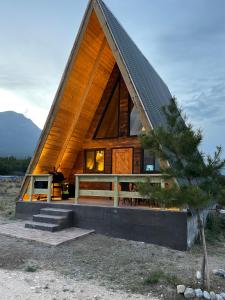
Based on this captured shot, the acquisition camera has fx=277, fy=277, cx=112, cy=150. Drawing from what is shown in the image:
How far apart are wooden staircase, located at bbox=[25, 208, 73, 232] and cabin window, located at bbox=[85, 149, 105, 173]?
330cm

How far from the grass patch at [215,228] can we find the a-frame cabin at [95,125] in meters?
2.32

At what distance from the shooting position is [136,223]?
7754 mm

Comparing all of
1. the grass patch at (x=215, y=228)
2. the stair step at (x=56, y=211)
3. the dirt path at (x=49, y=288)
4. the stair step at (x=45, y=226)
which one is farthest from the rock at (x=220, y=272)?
the stair step at (x=56, y=211)

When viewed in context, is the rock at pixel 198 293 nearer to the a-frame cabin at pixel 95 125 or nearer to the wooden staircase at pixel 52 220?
the a-frame cabin at pixel 95 125

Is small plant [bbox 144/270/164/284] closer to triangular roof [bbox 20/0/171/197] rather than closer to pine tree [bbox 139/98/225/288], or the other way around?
pine tree [bbox 139/98/225/288]

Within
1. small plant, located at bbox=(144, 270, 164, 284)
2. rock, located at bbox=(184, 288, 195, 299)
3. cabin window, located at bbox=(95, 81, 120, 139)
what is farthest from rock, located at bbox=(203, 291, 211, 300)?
cabin window, located at bbox=(95, 81, 120, 139)

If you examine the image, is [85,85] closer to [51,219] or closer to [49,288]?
[51,219]

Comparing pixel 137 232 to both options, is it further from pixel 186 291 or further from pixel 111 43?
pixel 111 43

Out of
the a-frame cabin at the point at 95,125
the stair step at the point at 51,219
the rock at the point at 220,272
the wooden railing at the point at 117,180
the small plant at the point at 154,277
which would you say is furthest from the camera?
the a-frame cabin at the point at 95,125

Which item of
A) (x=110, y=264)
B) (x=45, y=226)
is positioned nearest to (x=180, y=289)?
(x=110, y=264)

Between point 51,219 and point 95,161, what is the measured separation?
408cm

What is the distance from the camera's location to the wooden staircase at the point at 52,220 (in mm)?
8297

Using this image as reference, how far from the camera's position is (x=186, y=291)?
4246 mm

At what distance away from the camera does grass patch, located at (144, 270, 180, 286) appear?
15.4 ft
